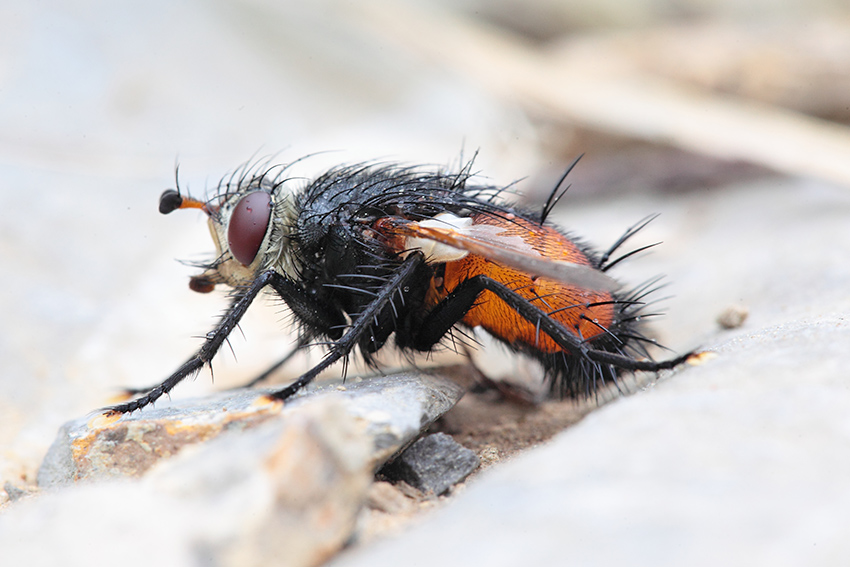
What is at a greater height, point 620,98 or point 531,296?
point 620,98

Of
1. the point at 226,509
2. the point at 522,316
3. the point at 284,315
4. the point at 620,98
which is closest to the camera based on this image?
the point at 226,509

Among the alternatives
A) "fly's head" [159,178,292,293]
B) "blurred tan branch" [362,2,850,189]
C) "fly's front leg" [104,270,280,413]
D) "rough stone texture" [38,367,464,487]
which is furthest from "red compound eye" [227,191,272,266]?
"blurred tan branch" [362,2,850,189]

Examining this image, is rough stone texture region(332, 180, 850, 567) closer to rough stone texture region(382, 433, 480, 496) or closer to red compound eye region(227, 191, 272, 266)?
rough stone texture region(382, 433, 480, 496)

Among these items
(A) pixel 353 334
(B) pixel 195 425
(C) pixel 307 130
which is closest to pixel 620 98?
(C) pixel 307 130

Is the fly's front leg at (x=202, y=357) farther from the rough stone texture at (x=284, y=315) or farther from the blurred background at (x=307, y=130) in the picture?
the blurred background at (x=307, y=130)

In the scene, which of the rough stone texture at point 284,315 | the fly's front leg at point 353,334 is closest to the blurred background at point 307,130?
the rough stone texture at point 284,315

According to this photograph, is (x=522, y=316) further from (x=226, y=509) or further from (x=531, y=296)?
(x=226, y=509)

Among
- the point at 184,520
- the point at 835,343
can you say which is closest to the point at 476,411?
the point at 835,343
